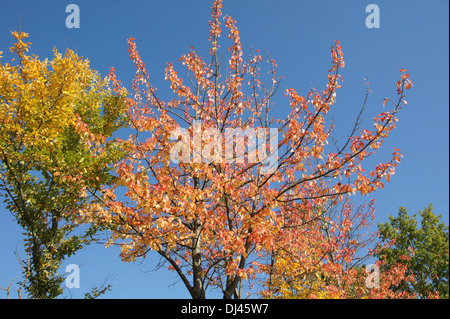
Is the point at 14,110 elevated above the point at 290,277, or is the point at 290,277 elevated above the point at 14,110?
the point at 14,110

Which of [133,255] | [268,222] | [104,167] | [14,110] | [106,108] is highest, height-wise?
[106,108]

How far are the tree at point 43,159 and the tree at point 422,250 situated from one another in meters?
19.8

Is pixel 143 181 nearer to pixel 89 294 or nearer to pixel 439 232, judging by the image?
pixel 89 294

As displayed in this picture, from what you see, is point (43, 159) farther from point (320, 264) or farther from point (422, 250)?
point (422, 250)

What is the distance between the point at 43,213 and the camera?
12.5 meters

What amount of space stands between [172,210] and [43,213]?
299 inches

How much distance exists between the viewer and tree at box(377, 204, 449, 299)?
78.0 ft

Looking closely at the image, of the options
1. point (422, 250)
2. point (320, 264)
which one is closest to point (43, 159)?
point (320, 264)

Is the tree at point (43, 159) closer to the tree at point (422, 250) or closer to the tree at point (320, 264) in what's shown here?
the tree at point (320, 264)

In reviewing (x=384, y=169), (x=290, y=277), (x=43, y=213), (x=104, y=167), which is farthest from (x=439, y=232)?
(x=43, y=213)

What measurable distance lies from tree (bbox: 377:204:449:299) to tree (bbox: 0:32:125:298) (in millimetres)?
19787

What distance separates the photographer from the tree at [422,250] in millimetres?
23781

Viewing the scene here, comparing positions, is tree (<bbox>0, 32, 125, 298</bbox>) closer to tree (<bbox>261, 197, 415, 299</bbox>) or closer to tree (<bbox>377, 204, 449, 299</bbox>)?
tree (<bbox>261, 197, 415, 299</bbox>)
